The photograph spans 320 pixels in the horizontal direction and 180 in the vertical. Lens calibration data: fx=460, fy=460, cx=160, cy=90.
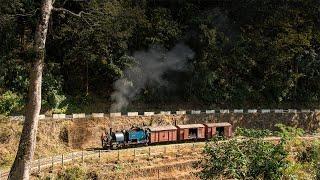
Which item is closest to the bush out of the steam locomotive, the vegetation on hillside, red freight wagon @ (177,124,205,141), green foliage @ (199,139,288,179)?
the steam locomotive

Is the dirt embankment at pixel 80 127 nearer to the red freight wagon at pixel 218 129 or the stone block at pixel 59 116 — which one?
the stone block at pixel 59 116

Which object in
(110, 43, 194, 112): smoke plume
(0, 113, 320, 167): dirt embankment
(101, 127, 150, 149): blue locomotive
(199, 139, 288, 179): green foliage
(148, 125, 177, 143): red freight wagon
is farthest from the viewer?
(110, 43, 194, 112): smoke plume

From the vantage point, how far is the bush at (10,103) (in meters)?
38.4

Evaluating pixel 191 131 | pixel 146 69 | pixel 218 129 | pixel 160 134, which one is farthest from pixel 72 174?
pixel 218 129

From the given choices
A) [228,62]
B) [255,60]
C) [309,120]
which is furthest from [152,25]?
[309,120]

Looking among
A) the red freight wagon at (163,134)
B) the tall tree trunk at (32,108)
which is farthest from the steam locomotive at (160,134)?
the tall tree trunk at (32,108)

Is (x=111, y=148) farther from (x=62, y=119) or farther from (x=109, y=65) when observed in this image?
(x=109, y=65)

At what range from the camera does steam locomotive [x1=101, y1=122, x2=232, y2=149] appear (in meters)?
37.9

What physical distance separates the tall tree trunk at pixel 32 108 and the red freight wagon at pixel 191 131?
2803cm

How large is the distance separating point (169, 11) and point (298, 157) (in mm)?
20178

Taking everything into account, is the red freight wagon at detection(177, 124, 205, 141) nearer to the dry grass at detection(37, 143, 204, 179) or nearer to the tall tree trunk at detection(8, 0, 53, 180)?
the dry grass at detection(37, 143, 204, 179)

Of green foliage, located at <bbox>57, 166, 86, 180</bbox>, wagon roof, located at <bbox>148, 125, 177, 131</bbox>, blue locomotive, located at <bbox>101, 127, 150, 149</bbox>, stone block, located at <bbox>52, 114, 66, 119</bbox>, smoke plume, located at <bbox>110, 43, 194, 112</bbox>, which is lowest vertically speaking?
green foliage, located at <bbox>57, 166, 86, 180</bbox>

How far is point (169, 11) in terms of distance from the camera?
47.8 meters

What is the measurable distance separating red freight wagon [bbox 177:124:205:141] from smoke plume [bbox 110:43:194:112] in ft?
21.1
